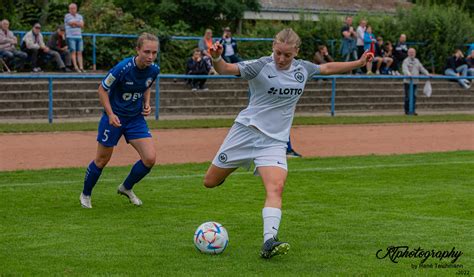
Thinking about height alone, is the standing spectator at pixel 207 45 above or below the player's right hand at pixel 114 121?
below

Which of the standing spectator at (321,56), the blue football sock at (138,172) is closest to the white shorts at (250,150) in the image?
the blue football sock at (138,172)

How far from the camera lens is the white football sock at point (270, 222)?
25.6 feet

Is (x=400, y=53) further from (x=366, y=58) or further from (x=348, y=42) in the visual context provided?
(x=366, y=58)

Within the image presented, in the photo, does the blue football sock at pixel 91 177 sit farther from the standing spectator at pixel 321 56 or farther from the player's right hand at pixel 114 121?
the standing spectator at pixel 321 56

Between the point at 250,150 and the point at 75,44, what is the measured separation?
17.8 m

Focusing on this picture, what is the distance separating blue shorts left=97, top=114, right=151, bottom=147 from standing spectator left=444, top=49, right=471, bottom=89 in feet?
70.5

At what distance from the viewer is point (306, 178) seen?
13.5 meters

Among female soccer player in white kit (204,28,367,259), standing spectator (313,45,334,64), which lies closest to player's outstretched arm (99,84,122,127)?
female soccer player in white kit (204,28,367,259)

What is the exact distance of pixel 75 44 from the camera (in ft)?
83.9

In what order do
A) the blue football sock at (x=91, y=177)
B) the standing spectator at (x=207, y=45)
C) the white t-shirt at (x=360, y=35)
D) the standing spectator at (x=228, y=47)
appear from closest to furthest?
the blue football sock at (x=91, y=177), the standing spectator at (x=207, y=45), the standing spectator at (x=228, y=47), the white t-shirt at (x=360, y=35)

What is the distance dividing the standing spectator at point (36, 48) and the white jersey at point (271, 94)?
55.7 ft

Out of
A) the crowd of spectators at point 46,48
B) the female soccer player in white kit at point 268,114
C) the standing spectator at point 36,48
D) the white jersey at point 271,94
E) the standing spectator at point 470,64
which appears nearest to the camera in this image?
the female soccer player in white kit at point 268,114

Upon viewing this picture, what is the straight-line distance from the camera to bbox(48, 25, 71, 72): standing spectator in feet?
83.7

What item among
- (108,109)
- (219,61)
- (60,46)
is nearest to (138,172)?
(108,109)
